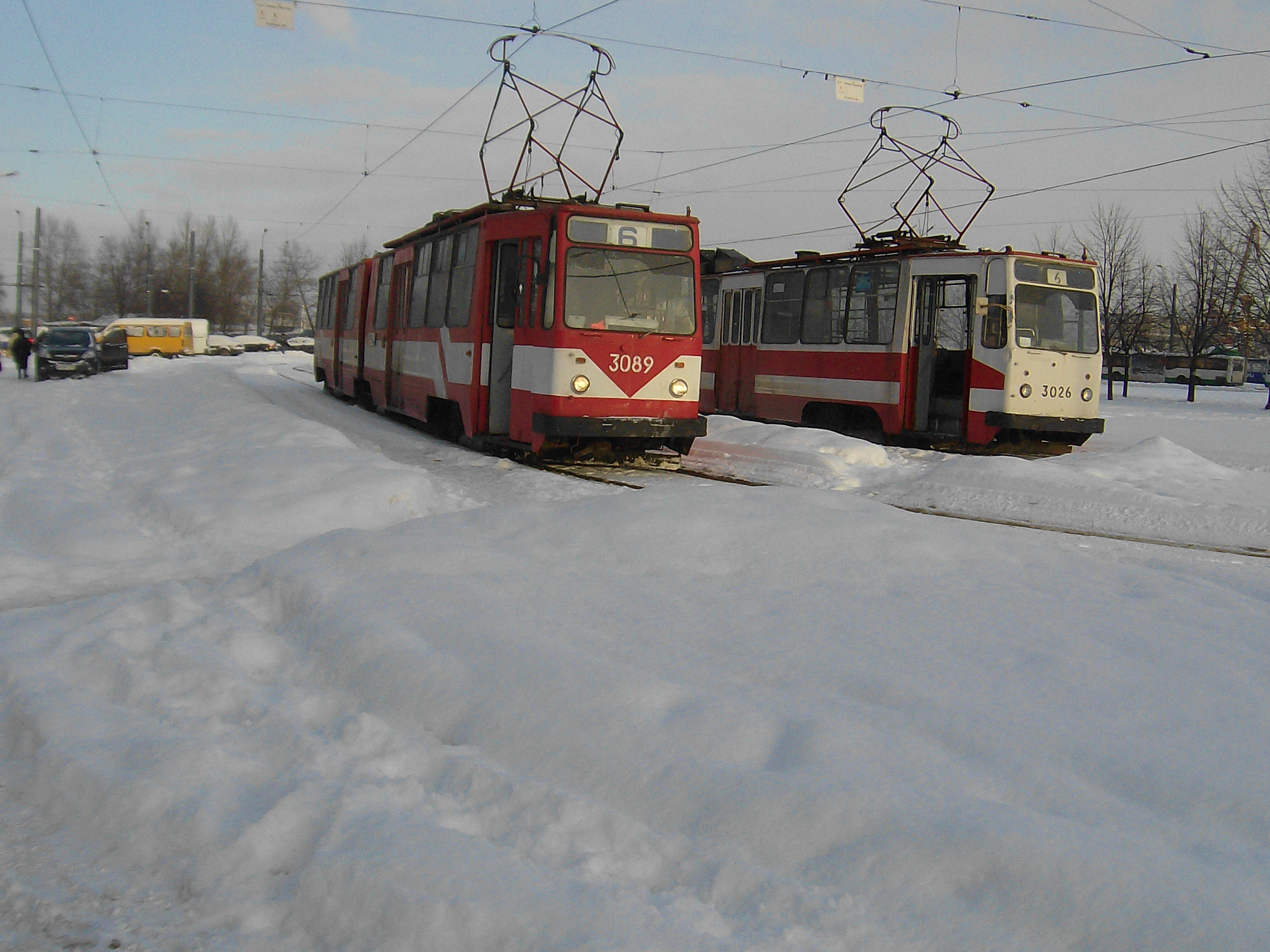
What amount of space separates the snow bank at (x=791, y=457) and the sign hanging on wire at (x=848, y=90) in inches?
259

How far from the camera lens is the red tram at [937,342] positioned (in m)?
13.7

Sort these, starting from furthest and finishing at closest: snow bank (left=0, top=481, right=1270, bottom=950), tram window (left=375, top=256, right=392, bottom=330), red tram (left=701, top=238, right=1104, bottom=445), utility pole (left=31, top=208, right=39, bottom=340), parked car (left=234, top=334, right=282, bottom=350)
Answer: parked car (left=234, top=334, right=282, bottom=350)
utility pole (left=31, top=208, right=39, bottom=340)
tram window (left=375, top=256, right=392, bottom=330)
red tram (left=701, top=238, right=1104, bottom=445)
snow bank (left=0, top=481, right=1270, bottom=950)

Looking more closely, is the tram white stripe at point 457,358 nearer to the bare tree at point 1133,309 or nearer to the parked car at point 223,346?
the bare tree at point 1133,309

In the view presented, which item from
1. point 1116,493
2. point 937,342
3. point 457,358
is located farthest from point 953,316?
point 457,358

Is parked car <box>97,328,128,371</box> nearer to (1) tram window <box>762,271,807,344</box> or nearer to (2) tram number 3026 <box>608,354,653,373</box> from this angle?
(1) tram window <box>762,271,807,344</box>

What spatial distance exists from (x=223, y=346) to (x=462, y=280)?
2119 inches

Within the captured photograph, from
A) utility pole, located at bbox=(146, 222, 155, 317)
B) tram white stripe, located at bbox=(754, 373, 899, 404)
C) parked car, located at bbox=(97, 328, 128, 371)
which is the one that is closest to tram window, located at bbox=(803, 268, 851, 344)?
tram white stripe, located at bbox=(754, 373, 899, 404)

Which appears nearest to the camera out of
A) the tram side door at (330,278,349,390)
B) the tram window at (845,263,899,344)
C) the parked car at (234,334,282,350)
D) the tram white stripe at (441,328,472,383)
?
the tram white stripe at (441,328,472,383)

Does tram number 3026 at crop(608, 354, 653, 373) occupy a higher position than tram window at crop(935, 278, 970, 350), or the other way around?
tram window at crop(935, 278, 970, 350)

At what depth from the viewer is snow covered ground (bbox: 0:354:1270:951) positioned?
7.89ft

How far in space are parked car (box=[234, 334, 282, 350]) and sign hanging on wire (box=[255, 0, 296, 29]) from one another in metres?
52.1

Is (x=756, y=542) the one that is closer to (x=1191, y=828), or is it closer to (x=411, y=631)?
(x=411, y=631)

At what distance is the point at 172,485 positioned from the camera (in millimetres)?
8523

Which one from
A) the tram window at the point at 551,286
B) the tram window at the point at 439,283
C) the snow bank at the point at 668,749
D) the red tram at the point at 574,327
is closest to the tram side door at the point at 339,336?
the tram window at the point at 439,283
